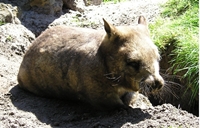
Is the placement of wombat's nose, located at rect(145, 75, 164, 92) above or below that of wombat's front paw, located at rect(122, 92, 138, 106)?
above

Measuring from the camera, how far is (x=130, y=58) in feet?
14.3

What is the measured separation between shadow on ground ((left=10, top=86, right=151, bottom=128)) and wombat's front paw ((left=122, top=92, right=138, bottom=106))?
1.01ft

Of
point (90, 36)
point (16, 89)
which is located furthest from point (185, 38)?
point (16, 89)

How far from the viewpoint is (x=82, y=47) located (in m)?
4.87

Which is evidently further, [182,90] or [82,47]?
[182,90]

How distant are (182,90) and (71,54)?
2.05m

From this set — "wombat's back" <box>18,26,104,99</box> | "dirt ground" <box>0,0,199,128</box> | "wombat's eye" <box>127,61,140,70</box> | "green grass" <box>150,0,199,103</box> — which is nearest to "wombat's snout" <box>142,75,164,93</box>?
"wombat's eye" <box>127,61,140,70</box>

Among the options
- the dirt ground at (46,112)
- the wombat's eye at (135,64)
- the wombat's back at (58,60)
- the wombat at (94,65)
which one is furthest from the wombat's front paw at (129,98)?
the wombat's eye at (135,64)

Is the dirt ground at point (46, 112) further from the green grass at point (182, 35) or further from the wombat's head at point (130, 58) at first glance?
the green grass at point (182, 35)

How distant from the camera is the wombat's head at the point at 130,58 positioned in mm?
4293

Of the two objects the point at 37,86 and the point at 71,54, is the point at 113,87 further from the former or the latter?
the point at 37,86

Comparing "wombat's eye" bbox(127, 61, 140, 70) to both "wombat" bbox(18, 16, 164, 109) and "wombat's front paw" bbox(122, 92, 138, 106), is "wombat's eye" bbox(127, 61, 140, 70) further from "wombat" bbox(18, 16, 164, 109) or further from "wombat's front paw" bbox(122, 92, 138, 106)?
"wombat's front paw" bbox(122, 92, 138, 106)

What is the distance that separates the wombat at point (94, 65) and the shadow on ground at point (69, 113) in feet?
0.33

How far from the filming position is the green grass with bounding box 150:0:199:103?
5.89 meters
